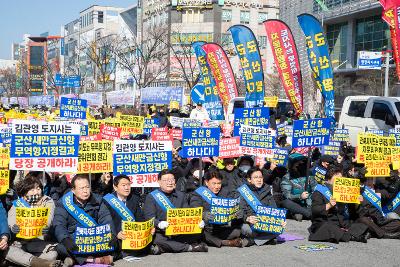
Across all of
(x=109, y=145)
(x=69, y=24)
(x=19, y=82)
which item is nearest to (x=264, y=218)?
(x=109, y=145)

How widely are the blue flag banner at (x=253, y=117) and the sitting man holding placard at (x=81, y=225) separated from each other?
699 centimetres

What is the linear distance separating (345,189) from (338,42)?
3972cm

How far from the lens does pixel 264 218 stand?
8766 millimetres

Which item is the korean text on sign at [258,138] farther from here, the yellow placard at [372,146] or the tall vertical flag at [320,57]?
the tall vertical flag at [320,57]

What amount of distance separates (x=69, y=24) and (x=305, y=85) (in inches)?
3329

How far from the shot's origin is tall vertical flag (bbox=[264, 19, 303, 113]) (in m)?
18.0

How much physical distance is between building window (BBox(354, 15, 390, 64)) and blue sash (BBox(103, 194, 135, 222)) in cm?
3537

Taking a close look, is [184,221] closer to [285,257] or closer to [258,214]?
[258,214]

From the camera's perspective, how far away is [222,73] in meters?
21.3

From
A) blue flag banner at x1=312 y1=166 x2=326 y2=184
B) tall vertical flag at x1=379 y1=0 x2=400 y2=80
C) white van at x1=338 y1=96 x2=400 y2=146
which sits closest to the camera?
blue flag banner at x1=312 y1=166 x2=326 y2=184

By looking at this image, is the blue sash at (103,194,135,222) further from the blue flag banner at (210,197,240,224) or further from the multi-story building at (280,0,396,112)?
the multi-story building at (280,0,396,112)

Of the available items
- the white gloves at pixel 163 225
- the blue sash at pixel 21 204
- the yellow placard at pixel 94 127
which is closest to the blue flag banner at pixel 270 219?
the white gloves at pixel 163 225

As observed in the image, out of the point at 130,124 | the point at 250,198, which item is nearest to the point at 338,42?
the point at 130,124

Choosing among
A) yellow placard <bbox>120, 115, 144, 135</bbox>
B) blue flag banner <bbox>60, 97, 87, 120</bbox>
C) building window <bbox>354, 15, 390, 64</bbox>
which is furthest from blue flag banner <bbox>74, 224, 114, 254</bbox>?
building window <bbox>354, 15, 390, 64</bbox>
